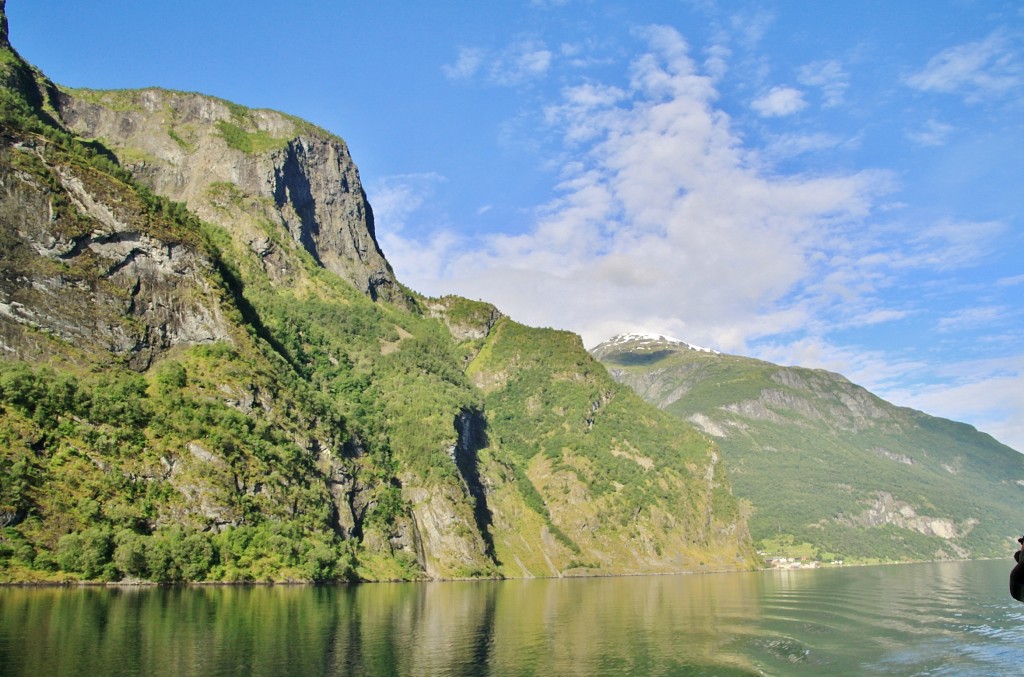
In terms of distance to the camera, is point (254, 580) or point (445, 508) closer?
point (254, 580)

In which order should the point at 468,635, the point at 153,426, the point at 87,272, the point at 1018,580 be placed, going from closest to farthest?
the point at 1018,580
the point at 468,635
the point at 153,426
the point at 87,272

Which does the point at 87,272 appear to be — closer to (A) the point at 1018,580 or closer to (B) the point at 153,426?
(B) the point at 153,426

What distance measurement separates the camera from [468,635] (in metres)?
73.8

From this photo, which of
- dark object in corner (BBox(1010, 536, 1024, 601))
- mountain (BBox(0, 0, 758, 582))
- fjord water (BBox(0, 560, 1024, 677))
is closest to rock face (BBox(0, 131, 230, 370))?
mountain (BBox(0, 0, 758, 582))

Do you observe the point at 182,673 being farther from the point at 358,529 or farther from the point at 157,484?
the point at 358,529

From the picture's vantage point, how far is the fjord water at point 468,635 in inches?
2083

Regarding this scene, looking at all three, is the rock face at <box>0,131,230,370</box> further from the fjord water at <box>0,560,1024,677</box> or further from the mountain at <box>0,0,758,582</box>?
the fjord water at <box>0,560,1024,677</box>

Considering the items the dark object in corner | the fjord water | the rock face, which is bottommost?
the fjord water

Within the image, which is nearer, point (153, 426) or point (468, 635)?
point (468, 635)

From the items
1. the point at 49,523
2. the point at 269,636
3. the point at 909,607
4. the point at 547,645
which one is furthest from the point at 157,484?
the point at 909,607

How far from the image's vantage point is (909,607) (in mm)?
123812

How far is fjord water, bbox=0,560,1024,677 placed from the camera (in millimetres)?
52906

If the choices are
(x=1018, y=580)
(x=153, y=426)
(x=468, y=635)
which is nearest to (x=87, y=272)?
(x=153, y=426)

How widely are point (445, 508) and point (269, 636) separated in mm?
127119
